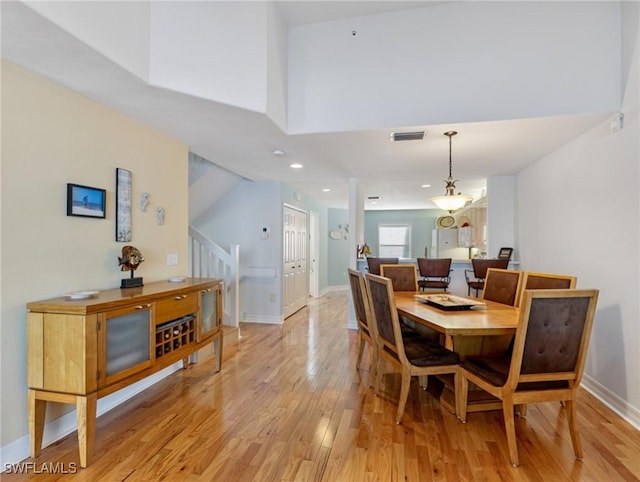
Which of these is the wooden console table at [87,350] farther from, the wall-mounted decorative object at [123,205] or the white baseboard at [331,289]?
the white baseboard at [331,289]

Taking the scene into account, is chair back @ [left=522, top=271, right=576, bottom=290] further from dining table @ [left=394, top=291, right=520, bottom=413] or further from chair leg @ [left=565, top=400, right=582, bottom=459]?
chair leg @ [left=565, top=400, right=582, bottom=459]

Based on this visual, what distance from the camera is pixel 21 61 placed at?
1.91m

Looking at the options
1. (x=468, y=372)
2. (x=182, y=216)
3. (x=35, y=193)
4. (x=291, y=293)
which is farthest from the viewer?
(x=291, y=293)

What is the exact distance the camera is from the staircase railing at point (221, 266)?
442 centimetres

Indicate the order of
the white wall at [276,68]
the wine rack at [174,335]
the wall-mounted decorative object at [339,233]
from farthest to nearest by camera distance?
the wall-mounted decorative object at [339,233] < the white wall at [276,68] < the wine rack at [174,335]

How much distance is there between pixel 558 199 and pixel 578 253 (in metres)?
0.69

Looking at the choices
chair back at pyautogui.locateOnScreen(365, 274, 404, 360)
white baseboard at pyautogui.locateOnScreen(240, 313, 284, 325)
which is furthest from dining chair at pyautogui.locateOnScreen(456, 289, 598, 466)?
white baseboard at pyautogui.locateOnScreen(240, 313, 284, 325)

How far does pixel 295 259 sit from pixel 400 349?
13.1 ft

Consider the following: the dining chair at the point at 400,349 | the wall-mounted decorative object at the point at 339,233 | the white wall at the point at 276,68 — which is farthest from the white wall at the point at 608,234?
the wall-mounted decorative object at the point at 339,233

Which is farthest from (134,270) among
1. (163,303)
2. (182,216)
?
(182,216)

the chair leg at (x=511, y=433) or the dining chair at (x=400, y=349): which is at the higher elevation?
the dining chair at (x=400, y=349)

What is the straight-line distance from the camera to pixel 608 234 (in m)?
2.69

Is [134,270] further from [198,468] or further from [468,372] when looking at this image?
[468,372]

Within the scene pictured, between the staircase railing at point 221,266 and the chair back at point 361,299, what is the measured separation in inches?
70.7
